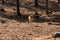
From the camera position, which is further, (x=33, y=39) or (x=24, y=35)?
(x=24, y=35)

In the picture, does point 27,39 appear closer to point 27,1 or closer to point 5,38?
point 5,38

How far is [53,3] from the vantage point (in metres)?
42.1

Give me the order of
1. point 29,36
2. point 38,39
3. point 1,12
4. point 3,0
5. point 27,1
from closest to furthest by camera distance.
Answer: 1. point 38,39
2. point 29,36
3. point 1,12
4. point 3,0
5. point 27,1

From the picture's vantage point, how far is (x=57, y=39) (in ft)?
41.7

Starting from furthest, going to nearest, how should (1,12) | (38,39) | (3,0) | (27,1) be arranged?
(27,1) < (3,0) < (1,12) < (38,39)

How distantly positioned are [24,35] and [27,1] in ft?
94.8

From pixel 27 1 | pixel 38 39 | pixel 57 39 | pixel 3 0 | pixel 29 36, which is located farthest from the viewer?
pixel 27 1

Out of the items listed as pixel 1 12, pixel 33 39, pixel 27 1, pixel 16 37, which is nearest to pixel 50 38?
pixel 33 39

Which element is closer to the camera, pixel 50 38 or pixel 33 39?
pixel 50 38

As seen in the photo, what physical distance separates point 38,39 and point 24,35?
1.82 metres

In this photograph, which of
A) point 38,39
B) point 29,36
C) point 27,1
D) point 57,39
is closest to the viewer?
point 57,39

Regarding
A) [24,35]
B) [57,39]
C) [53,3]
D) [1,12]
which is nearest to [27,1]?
[53,3]

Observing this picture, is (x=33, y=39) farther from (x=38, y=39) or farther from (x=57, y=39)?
(x=57, y=39)

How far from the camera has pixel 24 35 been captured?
50.8 ft
